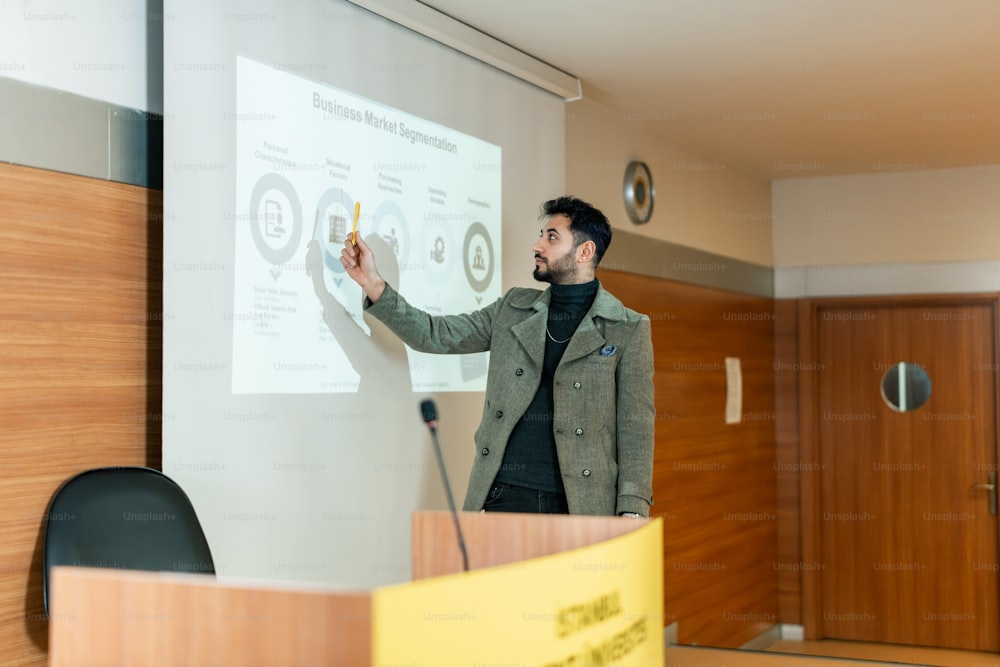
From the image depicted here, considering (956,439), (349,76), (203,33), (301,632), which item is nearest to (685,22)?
(349,76)

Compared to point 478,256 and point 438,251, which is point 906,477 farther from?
point 438,251

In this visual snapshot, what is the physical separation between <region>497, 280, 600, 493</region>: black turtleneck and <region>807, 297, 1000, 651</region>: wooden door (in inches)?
151

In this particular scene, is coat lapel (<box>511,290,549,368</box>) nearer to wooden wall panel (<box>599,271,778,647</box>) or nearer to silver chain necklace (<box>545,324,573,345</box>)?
silver chain necklace (<box>545,324,573,345</box>)

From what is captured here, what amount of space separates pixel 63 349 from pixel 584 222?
150 cm

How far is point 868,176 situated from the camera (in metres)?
6.35

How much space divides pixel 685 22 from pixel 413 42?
951mm

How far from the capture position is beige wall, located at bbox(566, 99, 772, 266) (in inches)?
179

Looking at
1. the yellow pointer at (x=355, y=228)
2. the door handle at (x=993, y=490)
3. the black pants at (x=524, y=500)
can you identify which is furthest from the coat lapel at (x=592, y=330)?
the door handle at (x=993, y=490)

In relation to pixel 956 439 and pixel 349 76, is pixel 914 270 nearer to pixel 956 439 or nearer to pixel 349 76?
pixel 956 439

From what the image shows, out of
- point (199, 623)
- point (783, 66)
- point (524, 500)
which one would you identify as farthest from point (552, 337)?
point (199, 623)

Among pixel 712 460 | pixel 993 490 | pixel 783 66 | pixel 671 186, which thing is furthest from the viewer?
pixel 993 490

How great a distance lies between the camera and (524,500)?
2951mm

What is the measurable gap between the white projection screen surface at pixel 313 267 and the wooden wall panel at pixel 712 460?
4.09ft

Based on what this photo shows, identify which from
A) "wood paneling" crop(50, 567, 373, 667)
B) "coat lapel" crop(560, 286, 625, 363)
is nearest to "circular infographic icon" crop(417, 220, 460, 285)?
"coat lapel" crop(560, 286, 625, 363)
